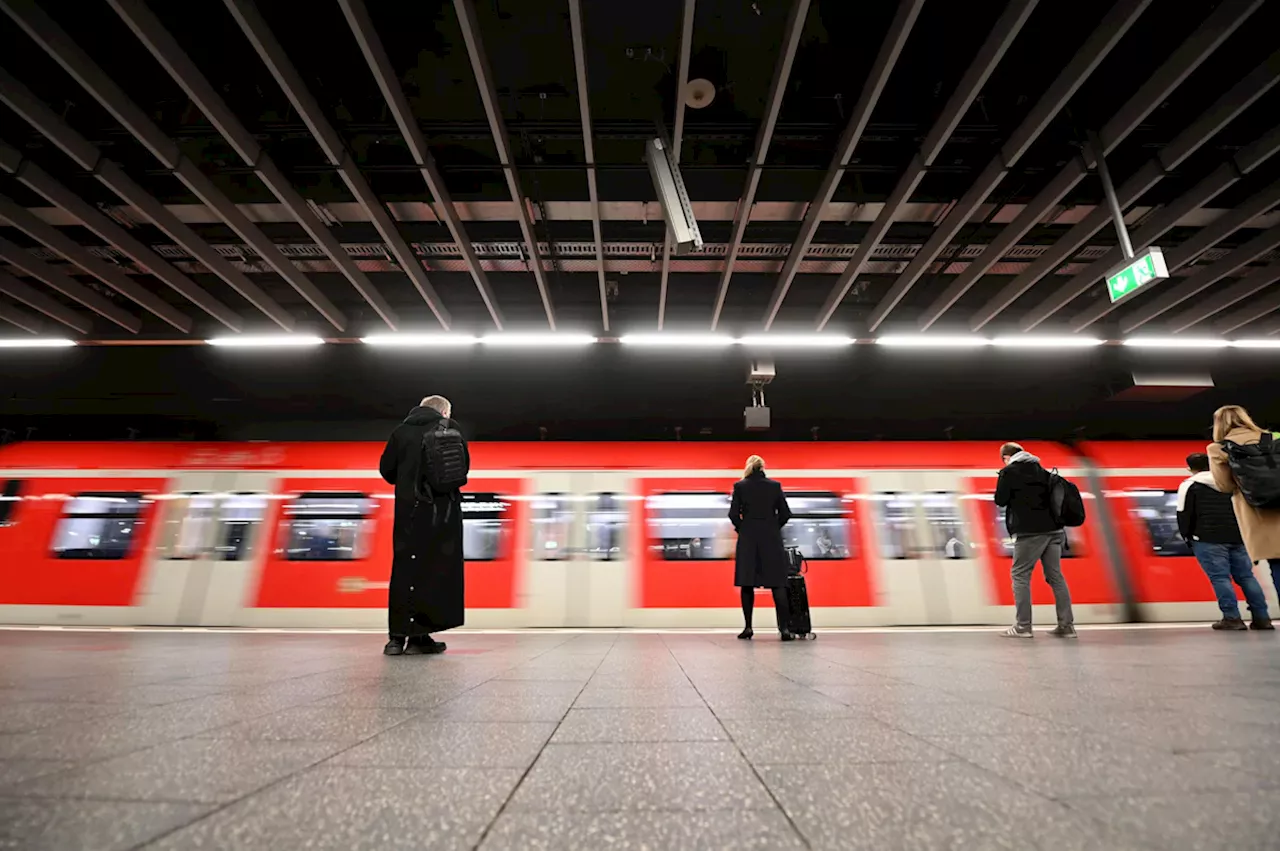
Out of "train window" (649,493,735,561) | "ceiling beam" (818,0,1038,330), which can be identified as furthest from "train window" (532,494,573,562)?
"ceiling beam" (818,0,1038,330)

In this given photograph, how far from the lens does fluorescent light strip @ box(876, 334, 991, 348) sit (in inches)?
290

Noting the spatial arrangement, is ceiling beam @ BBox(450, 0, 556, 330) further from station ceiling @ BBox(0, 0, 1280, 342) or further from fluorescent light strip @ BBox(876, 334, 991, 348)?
fluorescent light strip @ BBox(876, 334, 991, 348)

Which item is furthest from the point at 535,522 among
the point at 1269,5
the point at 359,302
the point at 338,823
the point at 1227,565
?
the point at 1269,5

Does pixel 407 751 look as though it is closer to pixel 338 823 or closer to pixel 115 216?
pixel 338 823

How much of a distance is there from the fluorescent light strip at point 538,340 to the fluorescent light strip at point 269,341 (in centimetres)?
237

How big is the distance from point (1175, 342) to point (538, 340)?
8.88m

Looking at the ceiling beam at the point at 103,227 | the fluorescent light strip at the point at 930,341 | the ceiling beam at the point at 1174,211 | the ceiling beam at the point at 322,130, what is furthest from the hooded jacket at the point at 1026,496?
the ceiling beam at the point at 103,227

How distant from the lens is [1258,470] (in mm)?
3420

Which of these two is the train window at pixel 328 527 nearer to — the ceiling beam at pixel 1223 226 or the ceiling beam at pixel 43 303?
the ceiling beam at pixel 43 303

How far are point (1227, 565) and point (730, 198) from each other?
5579mm

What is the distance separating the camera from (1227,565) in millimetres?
4754

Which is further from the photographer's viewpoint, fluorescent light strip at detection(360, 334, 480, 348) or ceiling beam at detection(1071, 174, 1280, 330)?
fluorescent light strip at detection(360, 334, 480, 348)

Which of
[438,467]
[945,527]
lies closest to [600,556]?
[438,467]

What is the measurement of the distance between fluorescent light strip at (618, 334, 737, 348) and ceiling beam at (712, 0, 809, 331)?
1.08m
